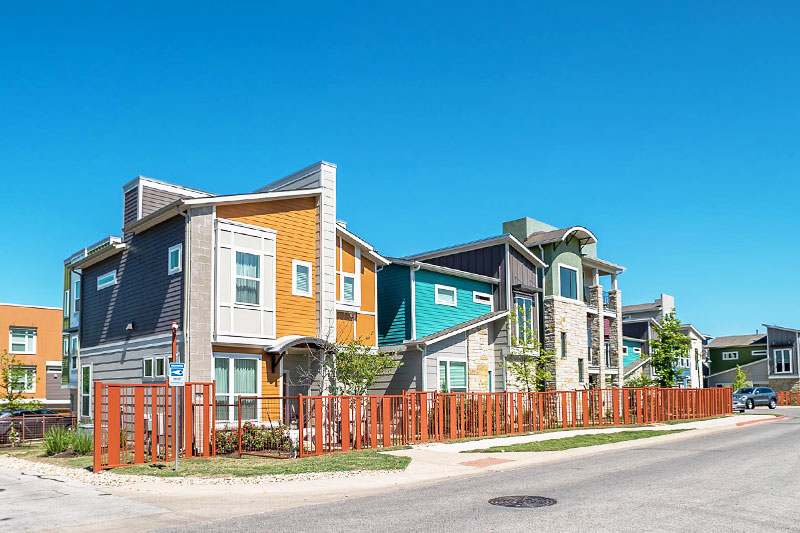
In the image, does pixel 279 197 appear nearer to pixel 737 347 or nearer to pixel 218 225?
pixel 218 225

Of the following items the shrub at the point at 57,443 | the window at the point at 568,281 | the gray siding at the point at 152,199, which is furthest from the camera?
the window at the point at 568,281

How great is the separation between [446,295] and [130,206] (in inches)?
523

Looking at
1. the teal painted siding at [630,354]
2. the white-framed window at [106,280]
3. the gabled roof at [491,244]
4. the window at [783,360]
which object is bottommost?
the window at [783,360]

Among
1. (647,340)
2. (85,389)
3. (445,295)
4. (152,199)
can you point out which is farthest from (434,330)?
(647,340)

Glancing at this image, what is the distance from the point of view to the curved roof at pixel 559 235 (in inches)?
1479

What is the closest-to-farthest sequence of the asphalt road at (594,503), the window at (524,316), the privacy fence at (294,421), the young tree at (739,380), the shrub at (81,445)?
the asphalt road at (594,503) → the privacy fence at (294,421) → the shrub at (81,445) → the window at (524,316) → the young tree at (739,380)

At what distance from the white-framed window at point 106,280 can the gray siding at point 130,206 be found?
183cm

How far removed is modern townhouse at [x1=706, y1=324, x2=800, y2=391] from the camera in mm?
68062

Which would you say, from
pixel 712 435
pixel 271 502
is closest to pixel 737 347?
pixel 712 435

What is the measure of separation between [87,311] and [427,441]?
14.2 metres

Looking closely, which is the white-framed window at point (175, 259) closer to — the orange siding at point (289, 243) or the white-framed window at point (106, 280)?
the orange siding at point (289, 243)

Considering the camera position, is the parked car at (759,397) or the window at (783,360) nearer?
the parked car at (759,397)

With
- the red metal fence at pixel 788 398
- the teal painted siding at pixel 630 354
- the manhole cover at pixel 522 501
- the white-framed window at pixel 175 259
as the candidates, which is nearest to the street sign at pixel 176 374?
the white-framed window at pixel 175 259

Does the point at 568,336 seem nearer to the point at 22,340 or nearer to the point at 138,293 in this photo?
the point at 138,293
